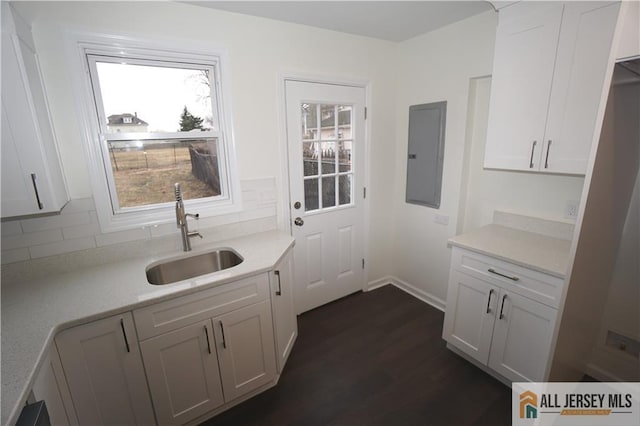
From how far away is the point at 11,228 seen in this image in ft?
5.18

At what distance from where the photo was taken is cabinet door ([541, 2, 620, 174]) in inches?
56.2

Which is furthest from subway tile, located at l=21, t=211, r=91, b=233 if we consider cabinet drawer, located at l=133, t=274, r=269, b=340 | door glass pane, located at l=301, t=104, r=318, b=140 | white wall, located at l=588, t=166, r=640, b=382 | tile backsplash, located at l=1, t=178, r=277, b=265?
white wall, located at l=588, t=166, r=640, b=382

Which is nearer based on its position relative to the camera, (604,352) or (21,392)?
(21,392)

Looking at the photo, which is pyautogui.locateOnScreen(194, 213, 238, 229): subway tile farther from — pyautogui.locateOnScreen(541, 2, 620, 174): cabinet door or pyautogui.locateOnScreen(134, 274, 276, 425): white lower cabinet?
pyautogui.locateOnScreen(541, 2, 620, 174): cabinet door

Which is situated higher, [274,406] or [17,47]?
[17,47]

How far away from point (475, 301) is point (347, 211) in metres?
1.31

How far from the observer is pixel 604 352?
1927mm

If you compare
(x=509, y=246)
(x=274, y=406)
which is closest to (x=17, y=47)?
(x=274, y=406)

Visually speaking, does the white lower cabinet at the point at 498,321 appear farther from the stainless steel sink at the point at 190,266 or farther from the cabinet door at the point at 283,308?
the stainless steel sink at the point at 190,266

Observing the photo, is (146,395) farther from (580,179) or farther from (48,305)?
(580,179)

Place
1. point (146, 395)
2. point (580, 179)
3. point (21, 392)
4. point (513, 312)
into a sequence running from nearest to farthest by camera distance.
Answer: point (21, 392)
point (146, 395)
point (513, 312)
point (580, 179)

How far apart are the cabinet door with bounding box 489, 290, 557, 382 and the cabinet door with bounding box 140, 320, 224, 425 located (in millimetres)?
1760

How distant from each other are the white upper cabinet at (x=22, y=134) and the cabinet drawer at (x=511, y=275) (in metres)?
2.41

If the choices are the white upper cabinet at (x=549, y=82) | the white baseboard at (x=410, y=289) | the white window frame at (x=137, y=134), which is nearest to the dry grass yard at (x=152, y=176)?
the white window frame at (x=137, y=134)
